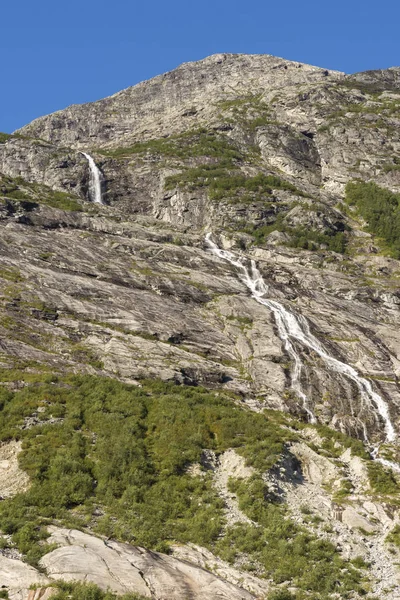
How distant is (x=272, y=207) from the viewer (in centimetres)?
9869

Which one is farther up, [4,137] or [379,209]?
[4,137]

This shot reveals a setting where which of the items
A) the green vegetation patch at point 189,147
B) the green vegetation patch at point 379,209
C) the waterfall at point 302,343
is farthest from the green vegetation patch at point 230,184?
the waterfall at point 302,343

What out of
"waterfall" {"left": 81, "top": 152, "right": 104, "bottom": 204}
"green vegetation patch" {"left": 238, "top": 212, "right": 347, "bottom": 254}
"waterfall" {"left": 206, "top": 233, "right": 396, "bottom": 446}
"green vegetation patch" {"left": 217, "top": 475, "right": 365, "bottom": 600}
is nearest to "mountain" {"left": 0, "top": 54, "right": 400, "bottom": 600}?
"green vegetation patch" {"left": 217, "top": 475, "right": 365, "bottom": 600}

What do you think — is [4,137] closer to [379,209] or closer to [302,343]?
[379,209]

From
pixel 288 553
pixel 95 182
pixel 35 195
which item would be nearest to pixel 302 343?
pixel 288 553

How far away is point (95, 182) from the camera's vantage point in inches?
4461

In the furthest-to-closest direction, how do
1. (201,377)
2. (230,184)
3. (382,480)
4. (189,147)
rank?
(189,147) → (230,184) → (201,377) → (382,480)

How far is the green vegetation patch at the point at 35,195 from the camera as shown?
87.4 meters

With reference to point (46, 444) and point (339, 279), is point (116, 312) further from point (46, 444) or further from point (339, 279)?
point (339, 279)

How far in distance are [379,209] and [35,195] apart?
62855mm

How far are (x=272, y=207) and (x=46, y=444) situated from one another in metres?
76.6

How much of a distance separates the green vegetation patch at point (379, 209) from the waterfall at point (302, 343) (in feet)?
92.6

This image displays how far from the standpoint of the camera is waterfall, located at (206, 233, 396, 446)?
42781 mm

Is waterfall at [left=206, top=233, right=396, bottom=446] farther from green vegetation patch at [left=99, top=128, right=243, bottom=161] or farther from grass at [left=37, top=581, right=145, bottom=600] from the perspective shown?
green vegetation patch at [left=99, top=128, right=243, bottom=161]
